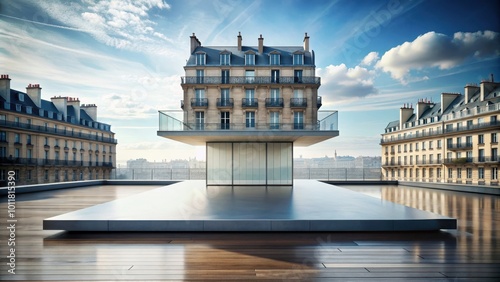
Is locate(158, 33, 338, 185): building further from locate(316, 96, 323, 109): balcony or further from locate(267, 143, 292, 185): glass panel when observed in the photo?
locate(267, 143, 292, 185): glass panel

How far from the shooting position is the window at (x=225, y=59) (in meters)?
23.1

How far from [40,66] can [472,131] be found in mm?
41412

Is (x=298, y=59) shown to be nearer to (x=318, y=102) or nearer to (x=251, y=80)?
(x=318, y=102)

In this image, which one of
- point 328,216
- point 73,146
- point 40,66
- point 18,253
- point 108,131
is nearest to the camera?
point 18,253

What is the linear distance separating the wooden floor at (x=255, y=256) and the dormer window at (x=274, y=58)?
18663 mm

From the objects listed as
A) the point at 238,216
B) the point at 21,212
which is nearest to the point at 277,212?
the point at 238,216

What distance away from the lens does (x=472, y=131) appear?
33281 millimetres

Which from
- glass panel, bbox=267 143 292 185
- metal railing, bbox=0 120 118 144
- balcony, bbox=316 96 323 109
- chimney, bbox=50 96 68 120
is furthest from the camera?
chimney, bbox=50 96 68 120

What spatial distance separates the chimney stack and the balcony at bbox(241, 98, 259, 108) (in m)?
31.2

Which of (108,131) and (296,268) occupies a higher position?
(108,131)

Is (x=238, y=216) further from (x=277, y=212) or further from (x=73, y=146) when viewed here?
(x=73, y=146)

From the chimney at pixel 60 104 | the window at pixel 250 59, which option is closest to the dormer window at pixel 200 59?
the window at pixel 250 59

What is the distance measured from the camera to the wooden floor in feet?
13.0

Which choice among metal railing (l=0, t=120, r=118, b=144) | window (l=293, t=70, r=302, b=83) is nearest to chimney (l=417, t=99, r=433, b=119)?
window (l=293, t=70, r=302, b=83)
